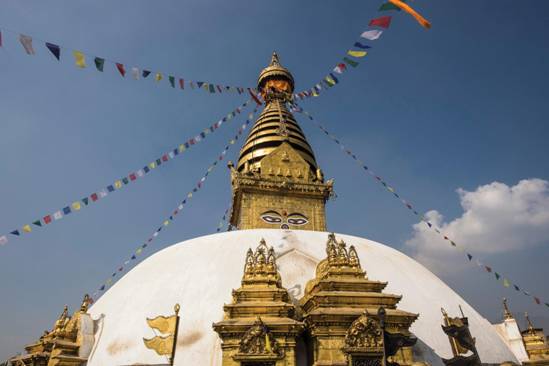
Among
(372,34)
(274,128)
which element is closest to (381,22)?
(372,34)

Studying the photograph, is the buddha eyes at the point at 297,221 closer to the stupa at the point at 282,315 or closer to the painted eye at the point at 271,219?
the painted eye at the point at 271,219

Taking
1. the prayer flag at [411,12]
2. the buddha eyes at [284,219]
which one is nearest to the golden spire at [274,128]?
the buddha eyes at [284,219]


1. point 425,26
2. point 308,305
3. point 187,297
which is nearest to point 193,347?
point 187,297

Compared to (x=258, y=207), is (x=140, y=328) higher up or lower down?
lower down

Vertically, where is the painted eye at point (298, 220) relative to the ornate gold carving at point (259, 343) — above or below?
above

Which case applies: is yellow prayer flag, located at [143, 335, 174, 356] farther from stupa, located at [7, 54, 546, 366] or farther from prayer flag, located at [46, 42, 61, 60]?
prayer flag, located at [46, 42, 61, 60]

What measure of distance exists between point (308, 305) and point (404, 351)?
2311 millimetres

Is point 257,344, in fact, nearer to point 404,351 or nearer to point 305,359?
point 305,359

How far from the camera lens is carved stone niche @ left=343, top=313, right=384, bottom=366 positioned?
7219 mm

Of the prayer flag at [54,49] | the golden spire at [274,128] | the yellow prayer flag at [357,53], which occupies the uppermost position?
the golden spire at [274,128]

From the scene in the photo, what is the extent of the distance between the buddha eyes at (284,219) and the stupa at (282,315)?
7.98 meters

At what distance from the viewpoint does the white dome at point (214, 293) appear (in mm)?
8359

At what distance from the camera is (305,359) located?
7859mm

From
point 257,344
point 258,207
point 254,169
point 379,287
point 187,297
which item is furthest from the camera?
point 254,169
